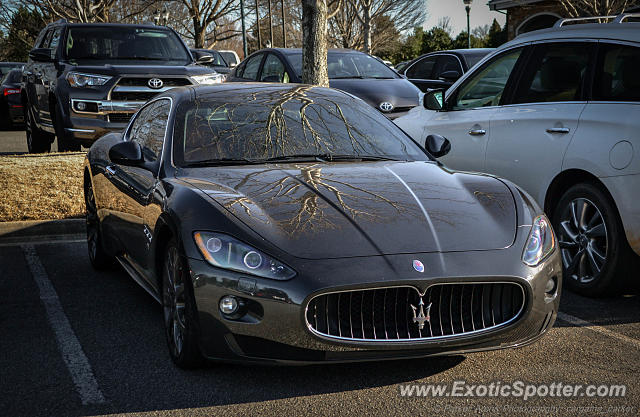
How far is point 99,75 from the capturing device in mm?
12188

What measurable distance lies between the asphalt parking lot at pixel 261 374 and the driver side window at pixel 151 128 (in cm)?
107

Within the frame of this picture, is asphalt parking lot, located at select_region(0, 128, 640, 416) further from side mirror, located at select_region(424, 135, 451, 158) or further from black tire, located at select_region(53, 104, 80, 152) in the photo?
black tire, located at select_region(53, 104, 80, 152)

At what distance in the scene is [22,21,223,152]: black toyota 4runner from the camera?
12148 mm

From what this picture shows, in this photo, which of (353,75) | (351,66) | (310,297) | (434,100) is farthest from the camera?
(351,66)

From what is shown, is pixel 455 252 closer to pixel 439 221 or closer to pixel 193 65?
pixel 439 221

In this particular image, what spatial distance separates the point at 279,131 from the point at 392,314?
1918mm

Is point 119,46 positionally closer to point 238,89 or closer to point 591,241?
point 238,89

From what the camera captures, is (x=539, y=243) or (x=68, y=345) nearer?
(x=539, y=243)

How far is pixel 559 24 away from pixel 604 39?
0.84m

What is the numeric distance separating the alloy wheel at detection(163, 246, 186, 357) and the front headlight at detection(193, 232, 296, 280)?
0.93ft

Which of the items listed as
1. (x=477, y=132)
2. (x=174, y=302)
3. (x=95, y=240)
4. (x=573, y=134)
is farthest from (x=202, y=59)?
(x=174, y=302)

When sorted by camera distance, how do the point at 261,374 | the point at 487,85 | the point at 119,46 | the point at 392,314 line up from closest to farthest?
1. the point at 392,314
2. the point at 261,374
3. the point at 487,85
4. the point at 119,46

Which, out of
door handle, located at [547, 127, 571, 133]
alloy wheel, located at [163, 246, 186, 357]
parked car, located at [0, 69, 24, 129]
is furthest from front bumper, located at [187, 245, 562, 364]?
parked car, located at [0, 69, 24, 129]

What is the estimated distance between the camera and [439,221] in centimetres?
446
